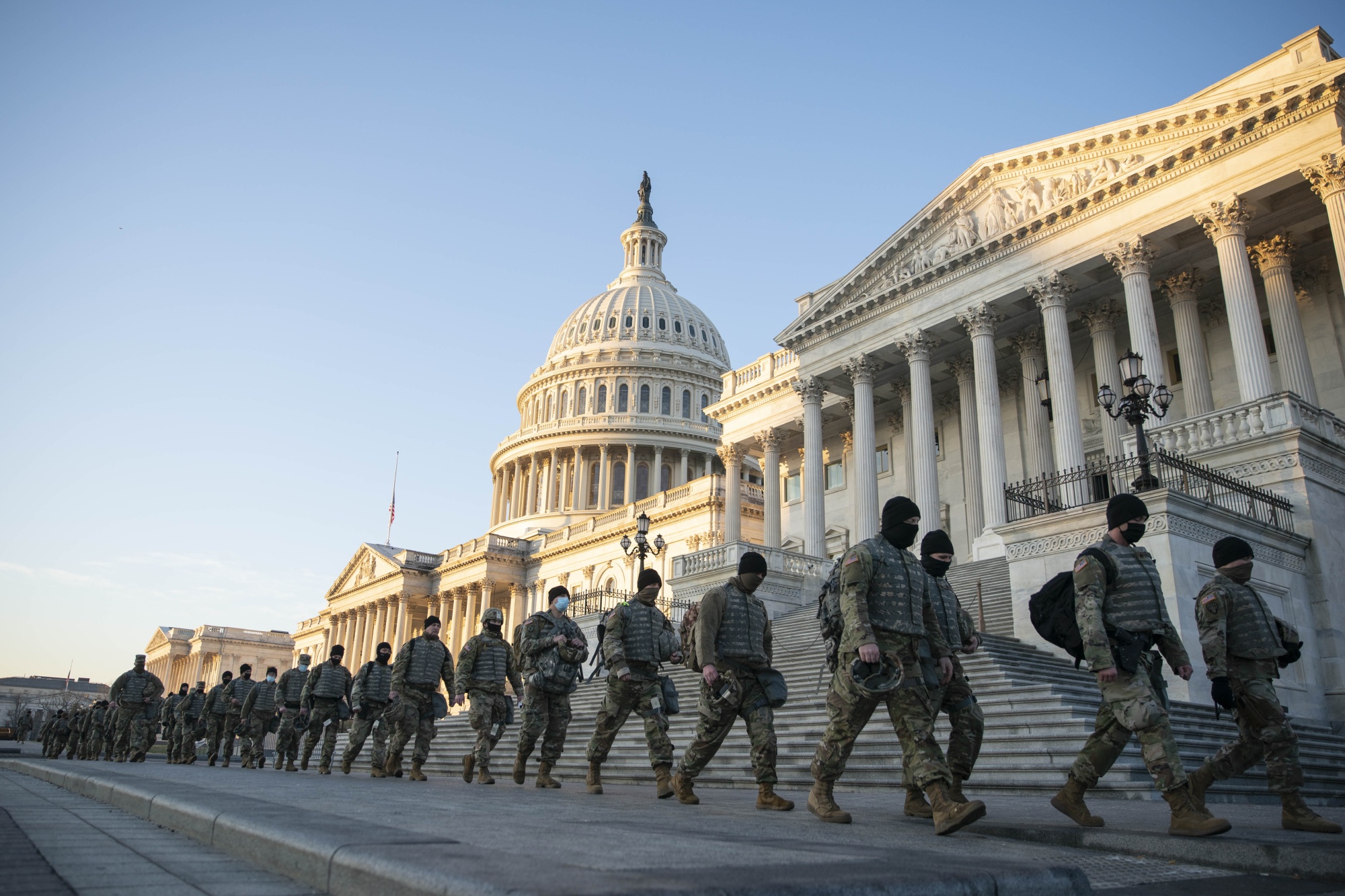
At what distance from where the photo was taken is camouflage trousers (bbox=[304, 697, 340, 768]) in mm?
15922

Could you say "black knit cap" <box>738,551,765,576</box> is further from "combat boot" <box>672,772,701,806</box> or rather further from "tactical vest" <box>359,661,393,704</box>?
"tactical vest" <box>359,661,393,704</box>

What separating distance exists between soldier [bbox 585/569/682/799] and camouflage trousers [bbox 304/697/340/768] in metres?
7.78

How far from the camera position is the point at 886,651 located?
20.9ft

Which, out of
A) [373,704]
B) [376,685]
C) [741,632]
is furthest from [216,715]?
[741,632]

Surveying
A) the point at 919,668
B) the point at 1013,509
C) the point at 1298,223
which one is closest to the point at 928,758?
the point at 919,668

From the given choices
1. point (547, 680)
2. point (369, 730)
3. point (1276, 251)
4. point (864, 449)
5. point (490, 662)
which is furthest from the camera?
point (864, 449)

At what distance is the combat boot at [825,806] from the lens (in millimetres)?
6191

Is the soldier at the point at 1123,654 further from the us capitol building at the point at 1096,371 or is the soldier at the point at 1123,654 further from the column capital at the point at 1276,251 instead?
the column capital at the point at 1276,251

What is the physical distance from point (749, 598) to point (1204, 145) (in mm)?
21756

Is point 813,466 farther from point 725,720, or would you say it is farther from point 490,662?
point 725,720

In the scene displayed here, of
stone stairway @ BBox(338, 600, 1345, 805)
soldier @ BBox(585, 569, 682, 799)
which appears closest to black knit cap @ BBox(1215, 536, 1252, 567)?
stone stairway @ BBox(338, 600, 1345, 805)

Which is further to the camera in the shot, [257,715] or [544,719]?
[257,715]

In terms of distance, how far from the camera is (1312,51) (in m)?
22.2

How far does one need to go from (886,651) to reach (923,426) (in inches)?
936
